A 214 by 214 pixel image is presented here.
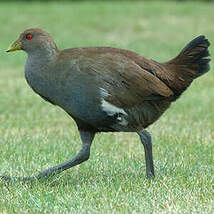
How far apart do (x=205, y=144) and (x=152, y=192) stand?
2326 mm

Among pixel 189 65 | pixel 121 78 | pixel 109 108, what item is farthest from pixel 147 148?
pixel 189 65

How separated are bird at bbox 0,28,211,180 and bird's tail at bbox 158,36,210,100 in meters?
0.03

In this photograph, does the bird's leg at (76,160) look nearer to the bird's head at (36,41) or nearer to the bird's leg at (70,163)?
the bird's leg at (70,163)

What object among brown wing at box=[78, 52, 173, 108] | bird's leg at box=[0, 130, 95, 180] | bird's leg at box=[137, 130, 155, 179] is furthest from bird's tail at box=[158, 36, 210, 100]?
bird's leg at box=[0, 130, 95, 180]

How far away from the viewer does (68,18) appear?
20.9 metres

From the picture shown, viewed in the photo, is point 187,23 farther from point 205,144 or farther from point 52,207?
point 52,207

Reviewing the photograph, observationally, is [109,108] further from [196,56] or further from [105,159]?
[105,159]

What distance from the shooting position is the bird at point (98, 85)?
4.93 meters

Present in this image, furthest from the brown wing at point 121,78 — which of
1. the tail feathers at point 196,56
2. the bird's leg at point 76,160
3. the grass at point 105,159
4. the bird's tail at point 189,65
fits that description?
the grass at point 105,159

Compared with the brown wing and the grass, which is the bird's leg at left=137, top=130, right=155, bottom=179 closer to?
the grass

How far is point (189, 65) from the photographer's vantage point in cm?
552

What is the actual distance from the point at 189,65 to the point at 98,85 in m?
1.07

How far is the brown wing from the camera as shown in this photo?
497 centimetres

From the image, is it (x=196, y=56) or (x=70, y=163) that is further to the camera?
(x=196, y=56)
